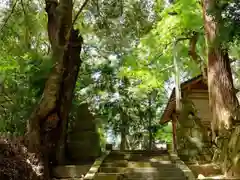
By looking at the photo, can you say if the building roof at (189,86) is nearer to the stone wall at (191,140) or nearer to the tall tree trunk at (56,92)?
the stone wall at (191,140)

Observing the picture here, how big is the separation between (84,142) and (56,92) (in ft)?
6.43

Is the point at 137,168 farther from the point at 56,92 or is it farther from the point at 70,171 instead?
the point at 56,92

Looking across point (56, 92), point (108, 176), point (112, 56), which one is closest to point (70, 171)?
point (108, 176)

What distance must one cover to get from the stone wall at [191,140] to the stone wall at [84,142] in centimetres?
261

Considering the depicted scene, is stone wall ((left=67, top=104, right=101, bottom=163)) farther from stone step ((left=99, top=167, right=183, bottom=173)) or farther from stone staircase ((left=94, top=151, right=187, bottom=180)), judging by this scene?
stone step ((left=99, top=167, right=183, bottom=173))

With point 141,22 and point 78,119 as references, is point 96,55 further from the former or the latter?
point 78,119

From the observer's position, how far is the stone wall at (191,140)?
35.0ft

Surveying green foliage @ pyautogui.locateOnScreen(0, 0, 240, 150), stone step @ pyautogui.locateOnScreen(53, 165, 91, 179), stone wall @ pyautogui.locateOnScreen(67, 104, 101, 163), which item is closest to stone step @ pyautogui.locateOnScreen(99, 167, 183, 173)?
stone step @ pyautogui.locateOnScreen(53, 165, 91, 179)

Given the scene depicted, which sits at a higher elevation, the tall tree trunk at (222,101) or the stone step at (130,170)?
the tall tree trunk at (222,101)

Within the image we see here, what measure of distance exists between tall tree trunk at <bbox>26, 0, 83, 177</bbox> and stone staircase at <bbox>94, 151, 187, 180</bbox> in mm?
1564

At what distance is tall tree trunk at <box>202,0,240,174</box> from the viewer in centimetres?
803

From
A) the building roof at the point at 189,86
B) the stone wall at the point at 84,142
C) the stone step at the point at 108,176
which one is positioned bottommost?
the stone step at the point at 108,176

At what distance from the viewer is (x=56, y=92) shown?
10422 mm

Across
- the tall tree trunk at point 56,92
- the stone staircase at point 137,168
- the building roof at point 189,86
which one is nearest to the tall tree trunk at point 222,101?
the stone staircase at point 137,168
